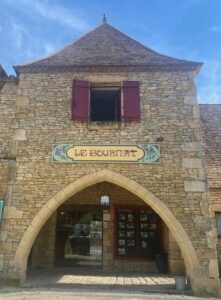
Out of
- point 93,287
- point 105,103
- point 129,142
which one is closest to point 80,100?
point 129,142

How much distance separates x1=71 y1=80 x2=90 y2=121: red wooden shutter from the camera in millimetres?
8219

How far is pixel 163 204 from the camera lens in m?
7.43

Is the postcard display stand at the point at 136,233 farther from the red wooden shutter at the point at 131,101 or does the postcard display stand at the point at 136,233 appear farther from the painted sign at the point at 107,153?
the red wooden shutter at the point at 131,101

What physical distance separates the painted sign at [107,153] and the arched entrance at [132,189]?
0.43 meters

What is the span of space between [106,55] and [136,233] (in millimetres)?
5895

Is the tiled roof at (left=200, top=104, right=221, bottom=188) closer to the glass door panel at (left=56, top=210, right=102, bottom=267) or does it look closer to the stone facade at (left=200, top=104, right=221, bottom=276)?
the stone facade at (left=200, top=104, right=221, bottom=276)

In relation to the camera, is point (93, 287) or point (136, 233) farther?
point (136, 233)

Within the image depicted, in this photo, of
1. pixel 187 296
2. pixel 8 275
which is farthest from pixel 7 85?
pixel 187 296

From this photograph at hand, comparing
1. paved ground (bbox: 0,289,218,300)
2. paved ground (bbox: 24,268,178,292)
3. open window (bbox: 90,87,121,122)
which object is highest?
open window (bbox: 90,87,121,122)

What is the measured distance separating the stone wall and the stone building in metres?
0.03

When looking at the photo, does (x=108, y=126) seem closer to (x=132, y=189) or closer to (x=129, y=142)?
(x=129, y=142)

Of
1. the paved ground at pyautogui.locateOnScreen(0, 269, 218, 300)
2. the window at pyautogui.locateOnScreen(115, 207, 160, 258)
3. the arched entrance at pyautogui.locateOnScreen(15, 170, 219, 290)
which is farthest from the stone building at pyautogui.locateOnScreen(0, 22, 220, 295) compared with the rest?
the paved ground at pyautogui.locateOnScreen(0, 269, 218, 300)

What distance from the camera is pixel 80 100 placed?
8.37 m

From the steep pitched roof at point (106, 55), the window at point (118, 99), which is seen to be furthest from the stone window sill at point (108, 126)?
the steep pitched roof at point (106, 55)
